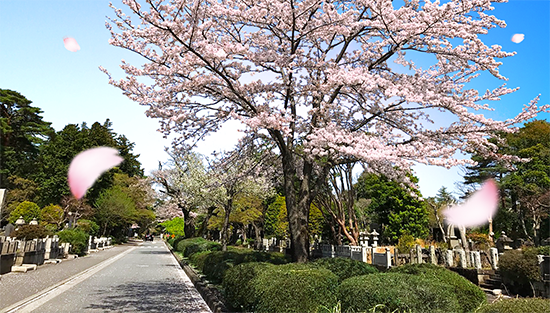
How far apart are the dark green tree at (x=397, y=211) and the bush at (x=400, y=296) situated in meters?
28.9

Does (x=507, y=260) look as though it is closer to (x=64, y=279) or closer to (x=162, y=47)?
(x=162, y=47)

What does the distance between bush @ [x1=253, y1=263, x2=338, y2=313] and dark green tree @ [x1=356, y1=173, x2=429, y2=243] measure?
2833cm

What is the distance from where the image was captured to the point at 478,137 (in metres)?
10.3

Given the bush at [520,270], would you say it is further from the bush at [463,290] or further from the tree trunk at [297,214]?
the bush at [463,290]

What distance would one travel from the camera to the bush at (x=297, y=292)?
530 centimetres

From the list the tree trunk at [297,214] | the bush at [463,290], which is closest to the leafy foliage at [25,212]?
the tree trunk at [297,214]

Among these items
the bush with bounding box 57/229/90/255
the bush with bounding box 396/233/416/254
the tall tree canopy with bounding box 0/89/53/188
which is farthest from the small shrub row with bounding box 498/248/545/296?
the tall tree canopy with bounding box 0/89/53/188

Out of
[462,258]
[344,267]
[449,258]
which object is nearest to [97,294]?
[344,267]

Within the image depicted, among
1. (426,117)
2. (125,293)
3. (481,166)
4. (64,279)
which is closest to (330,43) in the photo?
(426,117)

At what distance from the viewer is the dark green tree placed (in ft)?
107

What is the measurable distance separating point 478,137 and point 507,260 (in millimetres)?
6047

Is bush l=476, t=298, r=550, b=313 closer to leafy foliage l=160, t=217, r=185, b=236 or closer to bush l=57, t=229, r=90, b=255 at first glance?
bush l=57, t=229, r=90, b=255

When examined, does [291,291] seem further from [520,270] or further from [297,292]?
[520,270]

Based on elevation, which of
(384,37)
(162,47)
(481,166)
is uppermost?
(481,166)
